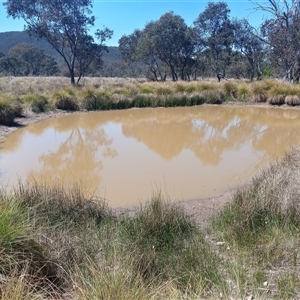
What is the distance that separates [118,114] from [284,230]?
32.6 feet

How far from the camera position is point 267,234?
2598 mm

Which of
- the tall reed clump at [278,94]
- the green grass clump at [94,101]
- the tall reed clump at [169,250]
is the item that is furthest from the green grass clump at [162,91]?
the tall reed clump at [169,250]

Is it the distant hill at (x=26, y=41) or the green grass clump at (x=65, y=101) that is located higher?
the distant hill at (x=26, y=41)

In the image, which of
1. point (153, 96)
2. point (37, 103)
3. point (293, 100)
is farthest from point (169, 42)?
point (37, 103)

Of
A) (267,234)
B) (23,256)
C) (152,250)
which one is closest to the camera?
(23,256)

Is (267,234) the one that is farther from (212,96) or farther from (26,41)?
(26,41)

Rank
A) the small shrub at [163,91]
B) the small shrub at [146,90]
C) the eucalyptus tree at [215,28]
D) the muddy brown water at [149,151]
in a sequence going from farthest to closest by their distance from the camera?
the eucalyptus tree at [215,28]
the small shrub at [146,90]
the small shrub at [163,91]
the muddy brown water at [149,151]

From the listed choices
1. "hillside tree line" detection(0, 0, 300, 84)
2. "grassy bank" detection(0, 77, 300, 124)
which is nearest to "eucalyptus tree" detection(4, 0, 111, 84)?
"hillside tree line" detection(0, 0, 300, 84)

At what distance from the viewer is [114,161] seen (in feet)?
20.1

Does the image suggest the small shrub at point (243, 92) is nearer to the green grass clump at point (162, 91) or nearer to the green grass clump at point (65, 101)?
the green grass clump at point (162, 91)

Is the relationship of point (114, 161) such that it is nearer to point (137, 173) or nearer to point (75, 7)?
point (137, 173)

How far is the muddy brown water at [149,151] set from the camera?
4.87m

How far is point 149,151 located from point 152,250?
448 cm

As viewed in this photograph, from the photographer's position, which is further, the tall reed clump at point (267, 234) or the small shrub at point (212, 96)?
the small shrub at point (212, 96)
